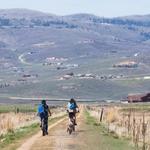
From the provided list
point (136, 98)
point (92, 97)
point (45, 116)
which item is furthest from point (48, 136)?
point (92, 97)

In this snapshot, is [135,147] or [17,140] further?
[17,140]

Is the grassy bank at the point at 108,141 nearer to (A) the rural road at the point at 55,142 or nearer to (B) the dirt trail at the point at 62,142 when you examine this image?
(B) the dirt trail at the point at 62,142

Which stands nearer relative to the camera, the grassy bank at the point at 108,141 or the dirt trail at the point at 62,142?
the dirt trail at the point at 62,142

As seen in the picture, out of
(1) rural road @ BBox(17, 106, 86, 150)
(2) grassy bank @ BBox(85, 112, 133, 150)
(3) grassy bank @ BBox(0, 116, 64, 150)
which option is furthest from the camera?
(3) grassy bank @ BBox(0, 116, 64, 150)

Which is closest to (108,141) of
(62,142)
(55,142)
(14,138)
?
(62,142)

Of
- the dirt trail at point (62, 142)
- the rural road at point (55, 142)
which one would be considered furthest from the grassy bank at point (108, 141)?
the rural road at point (55, 142)

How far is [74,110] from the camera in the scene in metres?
40.5

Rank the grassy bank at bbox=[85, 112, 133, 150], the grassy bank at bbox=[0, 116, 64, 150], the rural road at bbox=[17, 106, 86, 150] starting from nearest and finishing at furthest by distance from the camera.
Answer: the rural road at bbox=[17, 106, 86, 150] → the grassy bank at bbox=[85, 112, 133, 150] → the grassy bank at bbox=[0, 116, 64, 150]

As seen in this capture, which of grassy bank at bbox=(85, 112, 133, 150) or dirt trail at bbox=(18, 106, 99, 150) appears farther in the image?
grassy bank at bbox=(85, 112, 133, 150)

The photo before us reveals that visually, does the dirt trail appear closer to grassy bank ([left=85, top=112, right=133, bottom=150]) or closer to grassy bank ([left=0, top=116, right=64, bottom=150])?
grassy bank ([left=85, top=112, right=133, bottom=150])

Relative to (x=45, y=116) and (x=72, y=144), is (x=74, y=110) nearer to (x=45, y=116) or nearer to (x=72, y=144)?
(x=45, y=116)

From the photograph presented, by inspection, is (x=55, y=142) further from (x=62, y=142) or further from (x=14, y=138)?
(x=14, y=138)

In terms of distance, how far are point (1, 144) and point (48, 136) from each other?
12.0ft

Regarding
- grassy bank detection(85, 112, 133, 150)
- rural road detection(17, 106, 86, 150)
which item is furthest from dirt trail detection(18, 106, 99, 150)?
grassy bank detection(85, 112, 133, 150)
